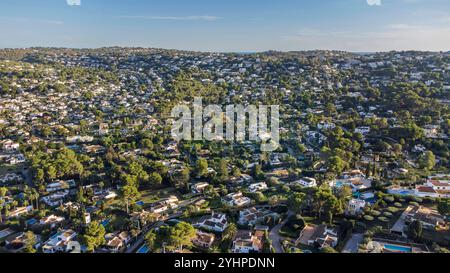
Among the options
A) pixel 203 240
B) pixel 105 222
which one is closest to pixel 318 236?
pixel 203 240

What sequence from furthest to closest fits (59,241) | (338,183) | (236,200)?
(338,183) < (236,200) < (59,241)

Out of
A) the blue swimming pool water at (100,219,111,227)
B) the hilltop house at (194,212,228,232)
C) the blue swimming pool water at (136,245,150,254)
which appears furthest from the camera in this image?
the blue swimming pool water at (100,219,111,227)

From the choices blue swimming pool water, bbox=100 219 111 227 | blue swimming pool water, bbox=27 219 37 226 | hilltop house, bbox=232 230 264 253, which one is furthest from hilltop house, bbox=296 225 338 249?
A: blue swimming pool water, bbox=27 219 37 226

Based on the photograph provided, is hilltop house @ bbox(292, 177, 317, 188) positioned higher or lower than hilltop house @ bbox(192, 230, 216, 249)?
higher

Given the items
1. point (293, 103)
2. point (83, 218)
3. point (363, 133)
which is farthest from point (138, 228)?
point (293, 103)

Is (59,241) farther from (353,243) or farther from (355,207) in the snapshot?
(355,207)

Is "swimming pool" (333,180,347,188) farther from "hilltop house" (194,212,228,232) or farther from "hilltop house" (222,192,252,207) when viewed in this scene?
"hilltop house" (194,212,228,232)

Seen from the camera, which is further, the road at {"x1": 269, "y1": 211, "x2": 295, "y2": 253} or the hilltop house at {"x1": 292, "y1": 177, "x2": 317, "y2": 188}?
the hilltop house at {"x1": 292, "y1": 177, "x2": 317, "y2": 188}

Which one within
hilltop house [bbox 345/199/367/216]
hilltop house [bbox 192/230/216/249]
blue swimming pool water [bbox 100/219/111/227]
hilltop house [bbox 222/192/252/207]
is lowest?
blue swimming pool water [bbox 100/219/111/227]
